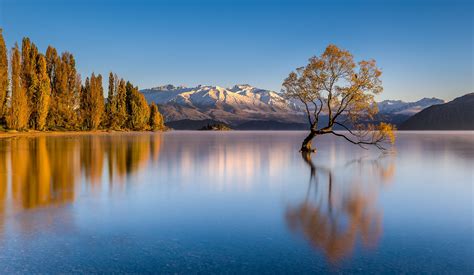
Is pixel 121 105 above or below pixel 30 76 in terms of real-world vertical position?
below

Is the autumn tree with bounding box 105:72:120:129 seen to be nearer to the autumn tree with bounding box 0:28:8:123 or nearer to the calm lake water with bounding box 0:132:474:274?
the autumn tree with bounding box 0:28:8:123

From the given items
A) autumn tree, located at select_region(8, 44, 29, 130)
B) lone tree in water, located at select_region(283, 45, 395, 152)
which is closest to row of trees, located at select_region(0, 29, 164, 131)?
autumn tree, located at select_region(8, 44, 29, 130)

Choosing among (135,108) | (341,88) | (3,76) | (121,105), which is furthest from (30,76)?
(341,88)

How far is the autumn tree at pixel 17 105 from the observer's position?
226 feet

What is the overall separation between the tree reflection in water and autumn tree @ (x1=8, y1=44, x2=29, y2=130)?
64.8 metres

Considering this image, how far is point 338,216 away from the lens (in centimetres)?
1160

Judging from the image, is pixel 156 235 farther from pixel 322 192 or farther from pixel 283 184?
pixel 283 184

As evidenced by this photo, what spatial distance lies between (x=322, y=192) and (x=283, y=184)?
8.93 feet

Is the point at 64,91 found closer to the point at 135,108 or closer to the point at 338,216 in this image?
the point at 135,108

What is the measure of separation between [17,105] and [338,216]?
70.6m

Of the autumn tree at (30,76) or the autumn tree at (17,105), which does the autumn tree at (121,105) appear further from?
the autumn tree at (17,105)

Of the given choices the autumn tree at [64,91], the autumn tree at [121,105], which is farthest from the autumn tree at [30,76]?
the autumn tree at [121,105]

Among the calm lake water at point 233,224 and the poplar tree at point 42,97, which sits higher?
the poplar tree at point 42,97

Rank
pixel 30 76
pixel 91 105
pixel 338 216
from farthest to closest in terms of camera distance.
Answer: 1. pixel 91 105
2. pixel 30 76
3. pixel 338 216
